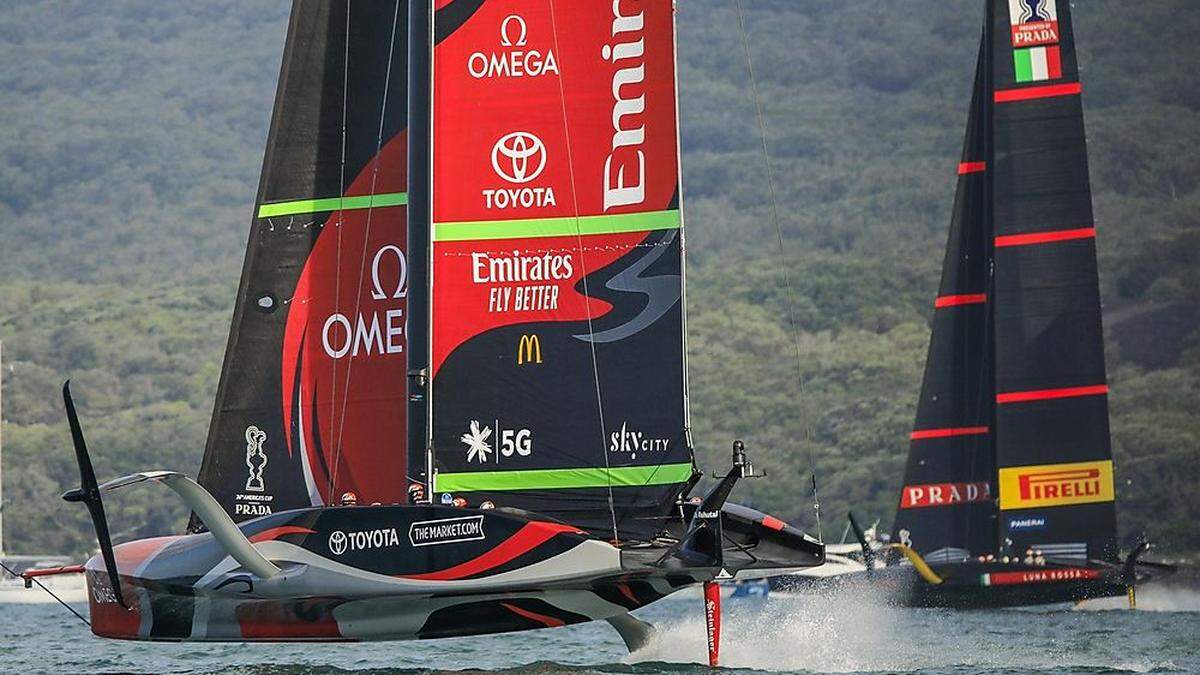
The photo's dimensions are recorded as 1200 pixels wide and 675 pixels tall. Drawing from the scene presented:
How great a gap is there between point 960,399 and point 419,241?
1559 centimetres

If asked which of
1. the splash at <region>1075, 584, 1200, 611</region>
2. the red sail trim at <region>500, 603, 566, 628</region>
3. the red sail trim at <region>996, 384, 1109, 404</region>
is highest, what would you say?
the red sail trim at <region>996, 384, 1109, 404</region>

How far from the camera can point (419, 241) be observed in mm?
15664

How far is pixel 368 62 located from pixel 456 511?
198 inches

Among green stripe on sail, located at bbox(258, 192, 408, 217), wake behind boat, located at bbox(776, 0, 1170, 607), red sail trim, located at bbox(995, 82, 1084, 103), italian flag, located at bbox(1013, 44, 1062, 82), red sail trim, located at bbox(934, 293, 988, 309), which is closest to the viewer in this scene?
green stripe on sail, located at bbox(258, 192, 408, 217)

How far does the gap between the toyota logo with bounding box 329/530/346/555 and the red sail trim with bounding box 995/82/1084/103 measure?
16204 mm

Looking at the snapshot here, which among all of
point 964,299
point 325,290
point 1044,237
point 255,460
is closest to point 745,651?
point 255,460

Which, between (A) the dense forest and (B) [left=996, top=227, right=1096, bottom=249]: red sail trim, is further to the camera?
(A) the dense forest

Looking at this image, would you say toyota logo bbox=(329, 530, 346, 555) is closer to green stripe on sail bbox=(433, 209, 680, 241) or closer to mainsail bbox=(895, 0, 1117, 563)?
green stripe on sail bbox=(433, 209, 680, 241)

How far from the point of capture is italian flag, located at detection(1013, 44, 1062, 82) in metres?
28.2

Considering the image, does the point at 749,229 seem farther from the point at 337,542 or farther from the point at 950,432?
the point at 337,542

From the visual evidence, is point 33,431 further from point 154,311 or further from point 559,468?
point 559,468

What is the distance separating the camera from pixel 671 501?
15.2 metres

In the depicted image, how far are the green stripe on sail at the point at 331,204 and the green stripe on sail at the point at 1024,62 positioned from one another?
13027 millimetres

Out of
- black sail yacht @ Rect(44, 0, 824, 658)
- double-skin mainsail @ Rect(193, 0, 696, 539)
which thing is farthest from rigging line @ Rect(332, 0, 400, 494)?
double-skin mainsail @ Rect(193, 0, 696, 539)
